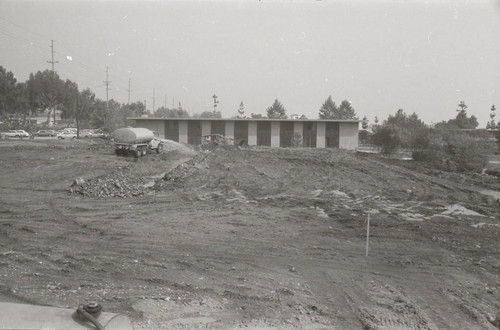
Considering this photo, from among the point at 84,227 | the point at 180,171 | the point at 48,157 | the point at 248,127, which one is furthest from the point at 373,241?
the point at 248,127

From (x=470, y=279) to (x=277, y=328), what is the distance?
4.68m

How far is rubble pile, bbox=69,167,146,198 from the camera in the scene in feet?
57.7

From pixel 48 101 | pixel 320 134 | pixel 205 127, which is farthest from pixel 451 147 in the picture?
pixel 48 101

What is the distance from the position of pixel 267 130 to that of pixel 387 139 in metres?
15.8

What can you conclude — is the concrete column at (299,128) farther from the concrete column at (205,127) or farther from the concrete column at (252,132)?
the concrete column at (205,127)

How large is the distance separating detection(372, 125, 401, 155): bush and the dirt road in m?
31.6

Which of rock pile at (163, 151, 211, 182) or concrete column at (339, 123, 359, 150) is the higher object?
concrete column at (339, 123, 359, 150)

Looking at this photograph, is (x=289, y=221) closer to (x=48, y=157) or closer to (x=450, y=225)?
(x=450, y=225)

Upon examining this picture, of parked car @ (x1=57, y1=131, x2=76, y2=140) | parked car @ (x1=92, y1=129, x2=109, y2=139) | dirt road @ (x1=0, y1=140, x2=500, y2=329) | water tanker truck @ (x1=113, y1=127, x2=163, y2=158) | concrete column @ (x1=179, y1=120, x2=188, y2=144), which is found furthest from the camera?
parked car @ (x1=92, y1=129, x2=109, y2=139)

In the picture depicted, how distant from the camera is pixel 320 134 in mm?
58250

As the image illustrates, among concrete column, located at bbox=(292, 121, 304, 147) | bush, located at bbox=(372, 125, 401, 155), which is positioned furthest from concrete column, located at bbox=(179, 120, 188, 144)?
bush, located at bbox=(372, 125, 401, 155)

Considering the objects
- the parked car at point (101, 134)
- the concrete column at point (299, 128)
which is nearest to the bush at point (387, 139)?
the concrete column at point (299, 128)

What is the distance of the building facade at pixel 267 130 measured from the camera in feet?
190

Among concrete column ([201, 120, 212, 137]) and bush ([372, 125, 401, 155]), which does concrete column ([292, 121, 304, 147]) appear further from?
concrete column ([201, 120, 212, 137])
